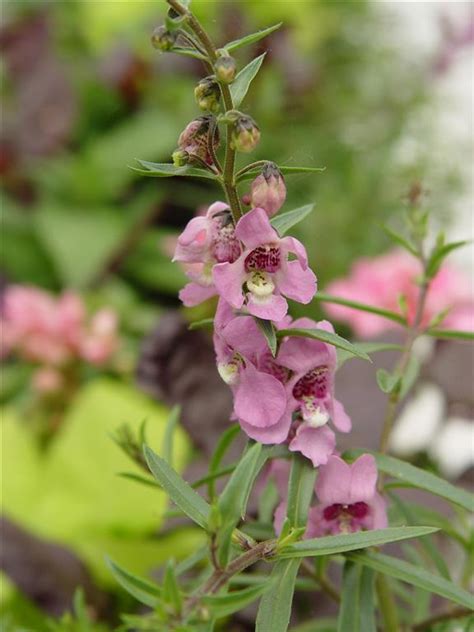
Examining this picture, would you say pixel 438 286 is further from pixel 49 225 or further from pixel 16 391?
pixel 49 225

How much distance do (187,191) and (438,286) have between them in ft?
1.77

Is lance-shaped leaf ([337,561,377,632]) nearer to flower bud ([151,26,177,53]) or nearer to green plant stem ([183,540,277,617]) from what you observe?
green plant stem ([183,540,277,617])

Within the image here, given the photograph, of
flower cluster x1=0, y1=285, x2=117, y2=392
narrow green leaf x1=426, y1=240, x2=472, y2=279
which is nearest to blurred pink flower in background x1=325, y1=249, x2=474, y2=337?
flower cluster x1=0, y1=285, x2=117, y2=392

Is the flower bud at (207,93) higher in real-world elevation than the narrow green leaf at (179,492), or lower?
higher

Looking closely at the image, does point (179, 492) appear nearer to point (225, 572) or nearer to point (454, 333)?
point (225, 572)

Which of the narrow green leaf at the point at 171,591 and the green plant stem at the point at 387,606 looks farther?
the green plant stem at the point at 387,606

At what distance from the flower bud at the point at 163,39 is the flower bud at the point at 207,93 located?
0.02 metres

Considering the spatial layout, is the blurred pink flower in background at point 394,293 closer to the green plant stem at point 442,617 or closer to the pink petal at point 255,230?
the green plant stem at point 442,617

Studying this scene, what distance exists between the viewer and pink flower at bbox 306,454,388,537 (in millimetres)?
328

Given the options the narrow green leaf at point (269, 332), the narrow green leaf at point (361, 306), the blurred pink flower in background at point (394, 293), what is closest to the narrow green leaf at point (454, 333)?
the narrow green leaf at point (361, 306)

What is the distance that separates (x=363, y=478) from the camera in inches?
12.9

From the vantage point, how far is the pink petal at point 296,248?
30 cm

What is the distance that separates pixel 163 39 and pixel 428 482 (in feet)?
0.62

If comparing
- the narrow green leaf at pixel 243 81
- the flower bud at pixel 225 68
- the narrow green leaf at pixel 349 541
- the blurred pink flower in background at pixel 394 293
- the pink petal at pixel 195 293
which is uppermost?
the blurred pink flower in background at pixel 394 293
